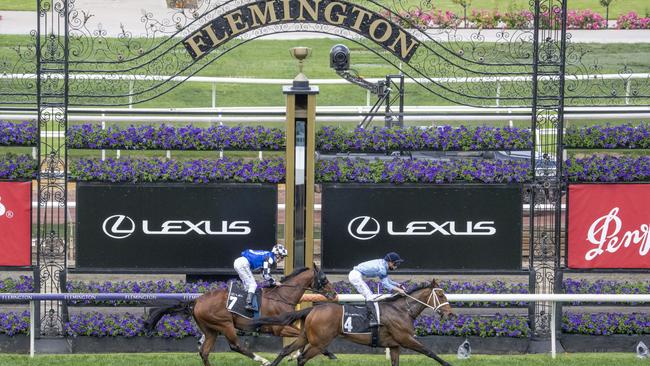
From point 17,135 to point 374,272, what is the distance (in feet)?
13.8

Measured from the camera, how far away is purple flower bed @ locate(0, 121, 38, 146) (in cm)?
1303

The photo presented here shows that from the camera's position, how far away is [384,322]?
39.1 feet

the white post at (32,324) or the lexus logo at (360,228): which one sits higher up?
the lexus logo at (360,228)

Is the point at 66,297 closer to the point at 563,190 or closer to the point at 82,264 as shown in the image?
the point at 82,264

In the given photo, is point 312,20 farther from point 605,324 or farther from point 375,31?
point 605,324

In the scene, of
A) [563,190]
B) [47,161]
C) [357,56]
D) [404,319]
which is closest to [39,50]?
[47,161]

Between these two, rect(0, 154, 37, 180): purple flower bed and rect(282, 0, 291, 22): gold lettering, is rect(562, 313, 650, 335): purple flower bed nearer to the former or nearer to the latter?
rect(282, 0, 291, 22): gold lettering

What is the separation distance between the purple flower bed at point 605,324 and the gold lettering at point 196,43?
499cm

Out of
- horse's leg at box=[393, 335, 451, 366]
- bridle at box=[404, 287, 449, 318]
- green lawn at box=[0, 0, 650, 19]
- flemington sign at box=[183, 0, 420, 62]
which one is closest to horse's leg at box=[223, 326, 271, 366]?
horse's leg at box=[393, 335, 451, 366]

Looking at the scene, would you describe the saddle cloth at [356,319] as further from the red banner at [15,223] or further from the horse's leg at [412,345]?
the red banner at [15,223]

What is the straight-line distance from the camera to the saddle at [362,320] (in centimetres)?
1177

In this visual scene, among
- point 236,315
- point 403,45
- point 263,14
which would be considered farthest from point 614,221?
point 263,14

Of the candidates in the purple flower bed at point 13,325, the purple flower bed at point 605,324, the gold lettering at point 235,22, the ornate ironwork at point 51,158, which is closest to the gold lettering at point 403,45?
the gold lettering at point 235,22

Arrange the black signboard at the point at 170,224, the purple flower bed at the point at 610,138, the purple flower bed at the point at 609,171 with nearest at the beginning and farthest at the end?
1. the black signboard at the point at 170,224
2. the purple flower bed at the point at 609,171
3. the purple flower bed at the point at 610,138
